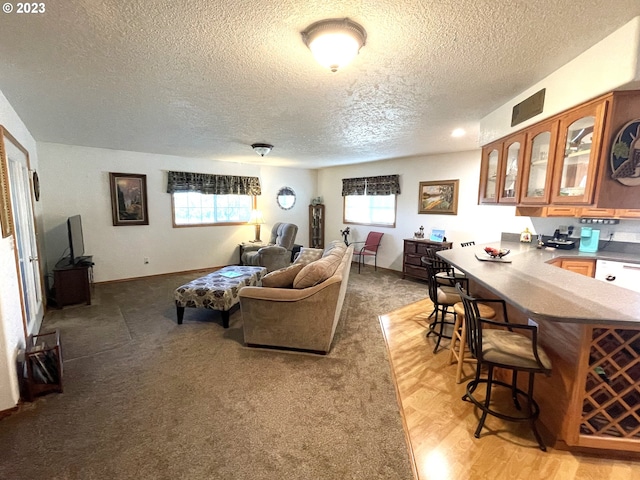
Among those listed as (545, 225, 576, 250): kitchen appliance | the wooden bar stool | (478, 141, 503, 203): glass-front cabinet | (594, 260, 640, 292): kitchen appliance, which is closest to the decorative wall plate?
(478, 141, 503, 203): glass-front cabinet

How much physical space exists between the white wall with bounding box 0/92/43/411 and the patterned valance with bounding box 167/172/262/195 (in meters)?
2.85

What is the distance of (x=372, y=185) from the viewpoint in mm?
6348

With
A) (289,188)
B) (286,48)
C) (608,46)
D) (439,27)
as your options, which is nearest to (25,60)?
(286,48)

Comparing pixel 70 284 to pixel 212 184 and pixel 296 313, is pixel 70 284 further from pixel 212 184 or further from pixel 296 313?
pixel 296 313

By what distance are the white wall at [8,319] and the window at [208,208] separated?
3.10 meters

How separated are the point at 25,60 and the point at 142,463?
2.62 metres

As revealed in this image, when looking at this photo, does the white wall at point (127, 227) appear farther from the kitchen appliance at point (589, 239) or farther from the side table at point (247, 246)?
the kitchen appliance at point (589, 239)

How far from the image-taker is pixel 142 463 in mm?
1611

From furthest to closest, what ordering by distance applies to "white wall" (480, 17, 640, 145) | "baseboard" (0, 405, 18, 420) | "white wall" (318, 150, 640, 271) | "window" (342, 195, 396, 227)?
1. "window" (342, 195, 396, 227)
2. "white wall" (318, 150, 640, 271)
3. "baseboard" (0, 405, 18, 420)
4. "white wall" (480, 17, 640, 145)

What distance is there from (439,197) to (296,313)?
152 inches

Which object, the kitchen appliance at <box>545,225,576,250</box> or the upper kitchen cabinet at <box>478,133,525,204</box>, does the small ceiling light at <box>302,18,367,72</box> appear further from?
the kitchen appliance at <box>545,225,576,250</box>

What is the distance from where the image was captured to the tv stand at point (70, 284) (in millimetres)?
3857

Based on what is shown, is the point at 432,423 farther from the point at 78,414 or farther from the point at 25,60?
the point at 25,60

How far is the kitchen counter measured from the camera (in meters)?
1.47
